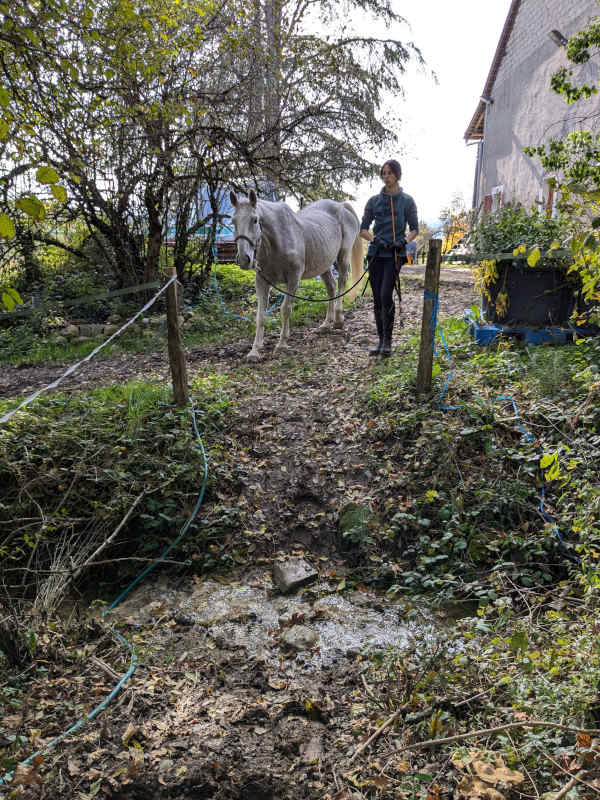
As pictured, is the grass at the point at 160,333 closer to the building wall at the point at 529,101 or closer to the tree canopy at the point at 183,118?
the tree canopy at the point at 183,118

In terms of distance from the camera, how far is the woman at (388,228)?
5.34m

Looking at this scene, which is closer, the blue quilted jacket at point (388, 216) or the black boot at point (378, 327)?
the blue quilted jacket at point (388, 216)

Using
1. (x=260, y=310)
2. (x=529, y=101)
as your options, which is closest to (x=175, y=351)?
(x=260, y=310)

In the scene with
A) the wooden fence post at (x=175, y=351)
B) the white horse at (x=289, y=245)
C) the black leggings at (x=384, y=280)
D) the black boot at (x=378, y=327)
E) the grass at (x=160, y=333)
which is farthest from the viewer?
the grass at (x=160, y=333)

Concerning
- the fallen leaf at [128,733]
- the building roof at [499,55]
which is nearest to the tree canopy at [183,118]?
the building roof at [499,55]

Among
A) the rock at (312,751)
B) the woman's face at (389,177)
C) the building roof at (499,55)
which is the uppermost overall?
the building roof at (499,55)

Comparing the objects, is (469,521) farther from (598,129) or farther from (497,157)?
(497,157)

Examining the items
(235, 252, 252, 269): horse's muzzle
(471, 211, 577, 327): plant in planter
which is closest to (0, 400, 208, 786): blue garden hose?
(235, 252, 252, 269): horse's muzzle

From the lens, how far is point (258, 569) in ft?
11.8

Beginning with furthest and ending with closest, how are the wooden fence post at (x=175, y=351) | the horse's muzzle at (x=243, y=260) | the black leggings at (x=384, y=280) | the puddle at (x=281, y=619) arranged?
the horse's muzzle at (x=243, y=260) → the black leggings at (x=384, y=280) → the wooden fence post at (x=175, y=351) → the puddle at (x=281, y=619)

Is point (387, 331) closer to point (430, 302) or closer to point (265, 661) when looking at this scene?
point (430, 302)

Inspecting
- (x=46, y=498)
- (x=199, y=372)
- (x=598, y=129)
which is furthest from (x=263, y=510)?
(x=598, y=129)

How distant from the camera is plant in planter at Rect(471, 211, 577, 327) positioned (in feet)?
17.5

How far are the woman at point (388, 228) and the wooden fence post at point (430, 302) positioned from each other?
839mm
